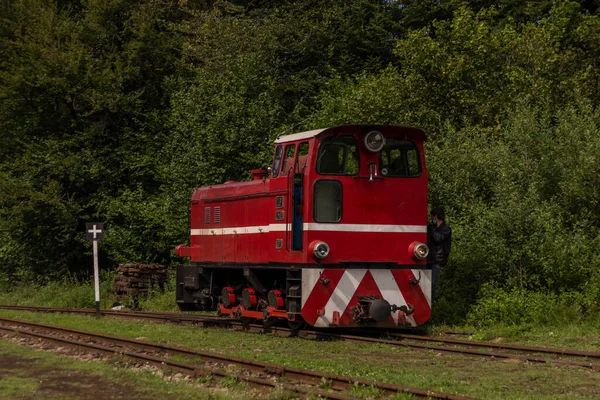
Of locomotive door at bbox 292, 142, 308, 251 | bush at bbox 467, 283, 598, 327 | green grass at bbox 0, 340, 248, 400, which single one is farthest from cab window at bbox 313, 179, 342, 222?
green grass at bbox 0, 340, 248, 400

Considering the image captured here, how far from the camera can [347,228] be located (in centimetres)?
1419

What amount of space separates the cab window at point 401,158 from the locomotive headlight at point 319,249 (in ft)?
6.43

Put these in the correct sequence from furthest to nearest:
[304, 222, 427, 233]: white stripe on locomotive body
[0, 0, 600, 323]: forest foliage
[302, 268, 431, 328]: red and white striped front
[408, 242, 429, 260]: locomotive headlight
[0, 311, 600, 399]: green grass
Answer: [0, 0, 600, 323]: forest foliage < [408, 242, 429, 260]: locomotive headlight < [304, 222, 427, 233]: white stripe on locomotive body < [302, 268, 431, 328]: red and white striped front < [0, 311, 600, 399]: green grass

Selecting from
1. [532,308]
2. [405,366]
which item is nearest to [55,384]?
[405,366]

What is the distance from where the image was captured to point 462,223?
61.1 ft

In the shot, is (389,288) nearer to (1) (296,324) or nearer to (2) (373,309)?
(2) (373,309)

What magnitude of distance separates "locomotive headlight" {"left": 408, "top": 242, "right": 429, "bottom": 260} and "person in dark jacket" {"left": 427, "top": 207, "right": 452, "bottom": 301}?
3.46ft

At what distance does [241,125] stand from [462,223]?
405 inches

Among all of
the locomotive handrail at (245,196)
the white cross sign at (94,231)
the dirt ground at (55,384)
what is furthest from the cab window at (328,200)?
the white cross sign at (94,231)

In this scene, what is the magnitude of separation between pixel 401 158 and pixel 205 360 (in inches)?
215

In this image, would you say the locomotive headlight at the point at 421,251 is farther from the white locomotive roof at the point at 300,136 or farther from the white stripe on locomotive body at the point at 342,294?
the white locomotive roof at the point at 300,136

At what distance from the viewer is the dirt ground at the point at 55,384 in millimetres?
9398

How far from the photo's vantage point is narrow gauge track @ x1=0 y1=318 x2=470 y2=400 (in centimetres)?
886

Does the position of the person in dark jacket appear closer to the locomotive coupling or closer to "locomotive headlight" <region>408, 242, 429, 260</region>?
"locomotive headlight" <region>408, 242, 429, 260</region>
